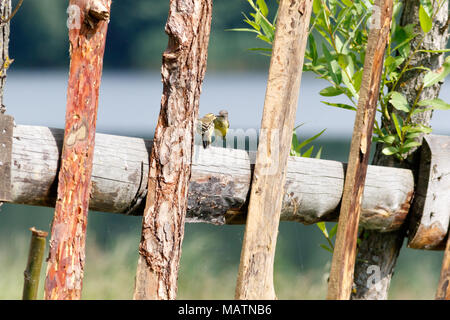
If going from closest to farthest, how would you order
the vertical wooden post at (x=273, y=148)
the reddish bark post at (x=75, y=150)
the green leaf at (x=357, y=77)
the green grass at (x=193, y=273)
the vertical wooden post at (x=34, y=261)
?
the reddish bark post at (x=75, y=150) → the vertical wooden post at (x=273, y=148) → the vertical wooden post at (x=34, y=261) → the green leaf at (x=357, y=77) → the green grass at (x=193, y=273)

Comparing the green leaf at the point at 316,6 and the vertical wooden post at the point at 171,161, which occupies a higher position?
the green leaf at the point at 316,6

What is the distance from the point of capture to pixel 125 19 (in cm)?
192

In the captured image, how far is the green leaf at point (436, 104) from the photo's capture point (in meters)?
1.51

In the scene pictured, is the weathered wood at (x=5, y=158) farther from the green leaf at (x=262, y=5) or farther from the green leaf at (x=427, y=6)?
the green leaf at (x=427, y=6)

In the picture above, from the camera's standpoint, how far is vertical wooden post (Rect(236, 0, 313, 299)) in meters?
1.26

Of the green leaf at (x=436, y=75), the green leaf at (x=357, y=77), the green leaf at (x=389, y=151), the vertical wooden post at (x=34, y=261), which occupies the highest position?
the green leaf at (x=436, y=75)

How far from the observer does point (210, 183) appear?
4.25ft

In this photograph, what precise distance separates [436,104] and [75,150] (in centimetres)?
103

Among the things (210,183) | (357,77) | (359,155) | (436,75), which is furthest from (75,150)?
(436,75)

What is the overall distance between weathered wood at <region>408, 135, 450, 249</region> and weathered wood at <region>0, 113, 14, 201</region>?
1.08 meters

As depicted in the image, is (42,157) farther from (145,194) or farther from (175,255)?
(175,255)

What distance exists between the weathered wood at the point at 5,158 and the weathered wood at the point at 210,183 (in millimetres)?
16

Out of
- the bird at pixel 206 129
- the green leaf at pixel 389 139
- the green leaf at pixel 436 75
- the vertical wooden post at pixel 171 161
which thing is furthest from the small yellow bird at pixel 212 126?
the green leaf at pixel 436 75
